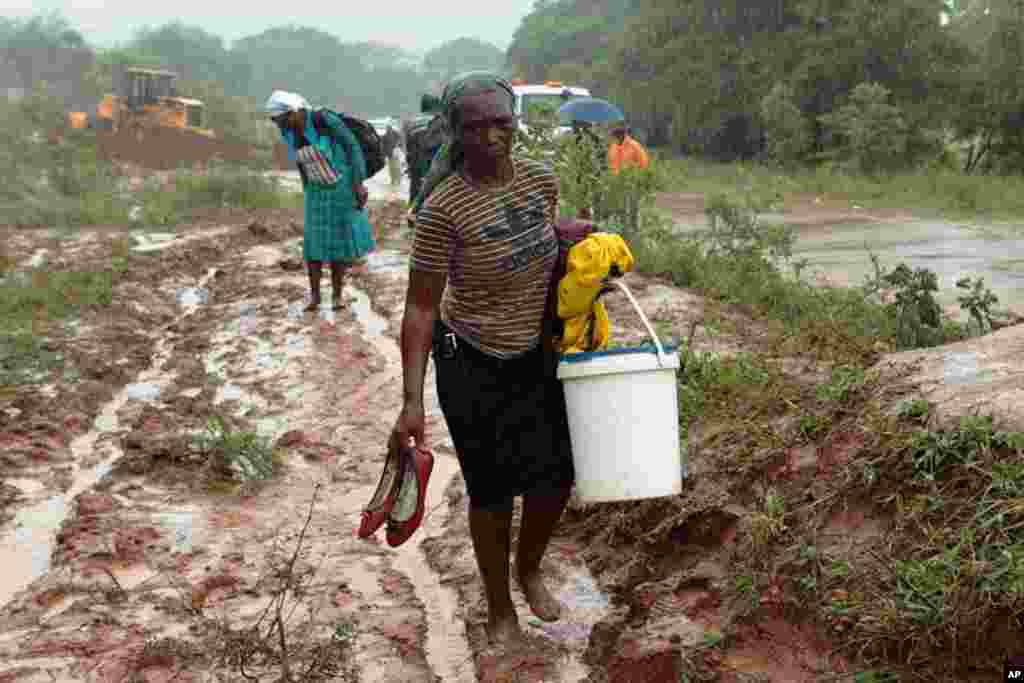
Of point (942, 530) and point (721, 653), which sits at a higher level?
point (942, 530)

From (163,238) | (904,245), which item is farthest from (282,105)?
(163,238)

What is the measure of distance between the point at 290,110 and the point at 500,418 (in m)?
4.69

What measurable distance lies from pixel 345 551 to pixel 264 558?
28 centimetres

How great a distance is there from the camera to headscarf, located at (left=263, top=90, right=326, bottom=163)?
278 inches

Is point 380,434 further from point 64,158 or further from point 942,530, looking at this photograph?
point 64,158

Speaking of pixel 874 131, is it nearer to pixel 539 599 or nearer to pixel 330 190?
pixel 330 190

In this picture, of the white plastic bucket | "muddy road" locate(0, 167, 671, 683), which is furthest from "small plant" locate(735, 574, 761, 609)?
"muddy road" locate(0, 167, 671, 683)

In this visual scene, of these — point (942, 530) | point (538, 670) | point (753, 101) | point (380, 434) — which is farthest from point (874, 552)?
point (753, 101)

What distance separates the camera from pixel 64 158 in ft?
68.3

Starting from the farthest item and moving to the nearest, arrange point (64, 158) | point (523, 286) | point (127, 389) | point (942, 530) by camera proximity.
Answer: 1. point (64, 158)
2. point (127, 389)
3. point (523, 286)
4. point (942, 530)

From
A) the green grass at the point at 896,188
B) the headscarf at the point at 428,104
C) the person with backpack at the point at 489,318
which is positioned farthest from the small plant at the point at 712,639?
the green grass at the point at 896,188

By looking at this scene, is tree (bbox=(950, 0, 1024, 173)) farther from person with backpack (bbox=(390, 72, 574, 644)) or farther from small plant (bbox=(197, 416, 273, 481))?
person with backpack (bbox=(390, 72, 574, 644))

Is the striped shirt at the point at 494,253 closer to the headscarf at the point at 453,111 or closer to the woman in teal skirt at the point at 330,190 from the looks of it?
the headscarf at the point at 453,111

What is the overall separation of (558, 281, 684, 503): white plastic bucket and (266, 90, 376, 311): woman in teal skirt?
15.7 feet
